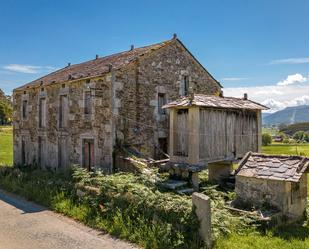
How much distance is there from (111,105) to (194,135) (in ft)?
14.3

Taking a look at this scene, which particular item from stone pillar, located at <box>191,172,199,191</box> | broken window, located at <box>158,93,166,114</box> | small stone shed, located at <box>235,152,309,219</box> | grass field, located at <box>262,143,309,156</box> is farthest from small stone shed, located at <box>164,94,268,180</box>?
grass field, located at <box>262,143,309,156</box>

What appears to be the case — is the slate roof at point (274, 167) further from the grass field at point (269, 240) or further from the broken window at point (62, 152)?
the broken window at point (62, 152)

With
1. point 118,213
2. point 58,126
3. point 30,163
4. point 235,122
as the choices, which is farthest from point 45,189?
point 30,163

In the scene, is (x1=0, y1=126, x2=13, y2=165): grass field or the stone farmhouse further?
(x1=0, y1=126, x2=13, y2=165): grass field

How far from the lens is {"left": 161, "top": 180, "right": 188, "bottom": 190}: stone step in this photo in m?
11.5

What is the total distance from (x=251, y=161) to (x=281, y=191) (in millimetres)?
1453

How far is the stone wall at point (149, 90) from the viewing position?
49.8 ft

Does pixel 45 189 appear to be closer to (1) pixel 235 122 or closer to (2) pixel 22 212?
(2) pixel 22 212

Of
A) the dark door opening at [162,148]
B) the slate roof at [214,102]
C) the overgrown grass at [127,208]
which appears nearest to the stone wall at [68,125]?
the overgrown grass at [127,208]

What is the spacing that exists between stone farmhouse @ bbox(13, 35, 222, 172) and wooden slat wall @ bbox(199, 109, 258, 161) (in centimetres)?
162

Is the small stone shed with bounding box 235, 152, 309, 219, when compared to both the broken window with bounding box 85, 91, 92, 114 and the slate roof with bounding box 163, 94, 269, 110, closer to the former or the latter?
the slate roof with bounding box 163, 94, 269, 110

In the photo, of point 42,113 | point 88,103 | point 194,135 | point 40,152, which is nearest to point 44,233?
point 194,135

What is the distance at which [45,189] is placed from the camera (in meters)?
12.5

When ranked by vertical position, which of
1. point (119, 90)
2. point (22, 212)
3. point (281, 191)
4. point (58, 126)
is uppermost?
point (119, 90)
